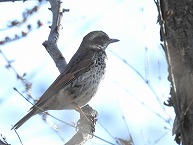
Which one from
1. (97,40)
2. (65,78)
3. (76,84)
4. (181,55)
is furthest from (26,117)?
(181,55)

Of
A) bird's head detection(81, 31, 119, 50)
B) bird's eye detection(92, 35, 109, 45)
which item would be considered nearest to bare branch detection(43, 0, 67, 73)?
bird's head detection(81, 31, 119, 50)

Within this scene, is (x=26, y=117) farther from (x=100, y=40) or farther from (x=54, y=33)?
(x=100, y=40)

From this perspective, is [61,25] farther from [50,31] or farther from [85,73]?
[85,73]

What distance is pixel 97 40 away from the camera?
26.0 feet

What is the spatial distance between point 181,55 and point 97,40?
Answer: 461 cm

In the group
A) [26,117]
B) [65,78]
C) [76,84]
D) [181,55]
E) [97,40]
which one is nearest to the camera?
[181,55]

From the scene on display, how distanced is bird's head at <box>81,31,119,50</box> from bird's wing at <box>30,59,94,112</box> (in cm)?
88

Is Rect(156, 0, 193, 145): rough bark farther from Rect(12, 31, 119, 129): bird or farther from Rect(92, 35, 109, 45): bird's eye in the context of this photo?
Rect(92, 35, 109, 45): bird's eye

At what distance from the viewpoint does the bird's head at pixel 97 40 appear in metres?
7.81

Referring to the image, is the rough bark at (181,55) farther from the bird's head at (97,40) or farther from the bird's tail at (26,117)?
the bird's head at (97,40)

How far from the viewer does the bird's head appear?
781 centimetres

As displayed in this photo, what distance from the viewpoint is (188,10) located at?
3.48 m

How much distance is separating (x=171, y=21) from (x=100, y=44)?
14.5 ft

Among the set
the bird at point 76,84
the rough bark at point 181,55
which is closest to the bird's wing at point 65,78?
the bird at point 76,84
